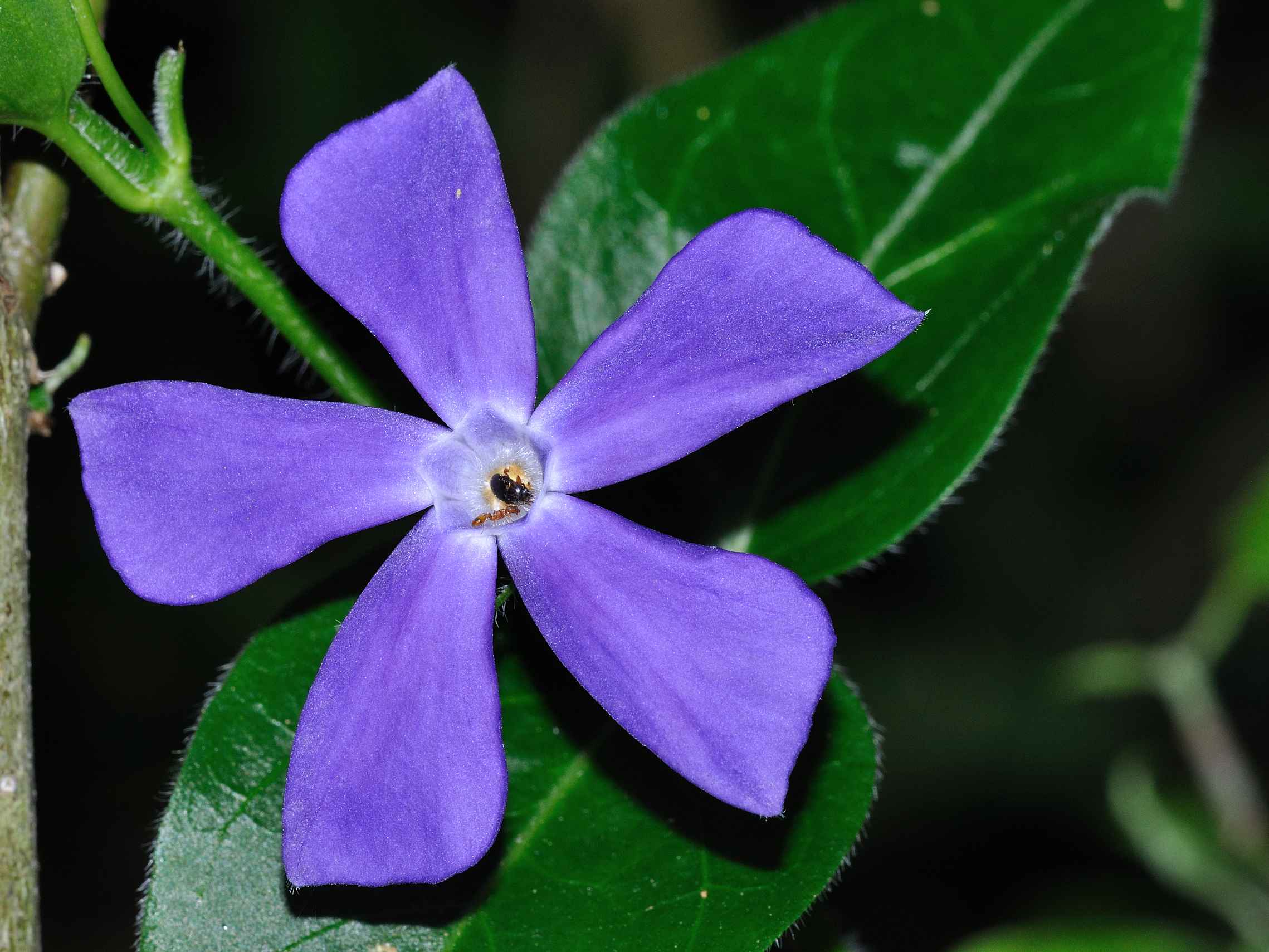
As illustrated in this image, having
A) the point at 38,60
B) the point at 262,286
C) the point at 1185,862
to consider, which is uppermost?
the point at 38,60

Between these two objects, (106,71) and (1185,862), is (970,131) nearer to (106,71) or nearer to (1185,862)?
(106,71)

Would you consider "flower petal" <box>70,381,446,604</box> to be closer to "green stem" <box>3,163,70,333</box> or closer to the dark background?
"green stem" <box>3,163,70,333</box>

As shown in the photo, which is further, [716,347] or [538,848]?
[538,848]

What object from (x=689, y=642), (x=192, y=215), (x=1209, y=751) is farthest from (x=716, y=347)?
(x=1209, y=751)

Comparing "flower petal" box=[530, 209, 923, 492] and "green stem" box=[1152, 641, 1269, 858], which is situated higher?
"flower petal" box=[530, 209, 923, 492]

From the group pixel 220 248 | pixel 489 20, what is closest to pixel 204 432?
pixel 220 248

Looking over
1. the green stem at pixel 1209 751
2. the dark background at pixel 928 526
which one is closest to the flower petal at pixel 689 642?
the dark background at pixel 928 526

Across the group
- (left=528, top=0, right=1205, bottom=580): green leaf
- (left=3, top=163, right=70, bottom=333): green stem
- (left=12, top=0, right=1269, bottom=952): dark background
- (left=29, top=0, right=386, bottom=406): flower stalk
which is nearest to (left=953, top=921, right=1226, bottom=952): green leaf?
(left=12, top=0, right=1269, bottom=952): dark background
